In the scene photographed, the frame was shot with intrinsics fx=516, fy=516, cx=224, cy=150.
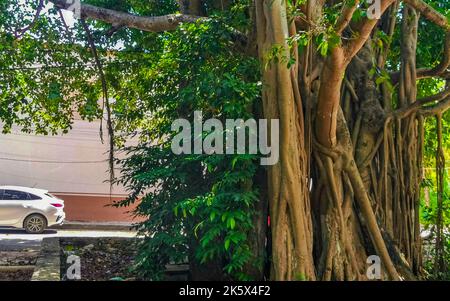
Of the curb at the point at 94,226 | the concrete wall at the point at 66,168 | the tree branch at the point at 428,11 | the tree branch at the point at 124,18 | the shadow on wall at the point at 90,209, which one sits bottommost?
the curb at the point at 94,226

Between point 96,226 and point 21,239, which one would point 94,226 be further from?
point 21,239

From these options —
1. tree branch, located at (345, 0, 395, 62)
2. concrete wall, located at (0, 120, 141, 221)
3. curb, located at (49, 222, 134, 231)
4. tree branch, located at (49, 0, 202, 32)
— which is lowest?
curb, located at (49, 222, 134, 231)

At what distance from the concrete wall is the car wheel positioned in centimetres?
294

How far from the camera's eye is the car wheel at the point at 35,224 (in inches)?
526

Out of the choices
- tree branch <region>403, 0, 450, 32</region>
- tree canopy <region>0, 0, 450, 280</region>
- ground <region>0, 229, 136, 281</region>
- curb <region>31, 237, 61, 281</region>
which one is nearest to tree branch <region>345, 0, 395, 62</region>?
tree canopy <region>0, 0, 450, 280</region>

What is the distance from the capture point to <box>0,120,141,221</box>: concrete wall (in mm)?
16641

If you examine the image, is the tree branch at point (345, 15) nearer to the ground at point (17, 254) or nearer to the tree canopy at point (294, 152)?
the tree canopy at point (294, 152)

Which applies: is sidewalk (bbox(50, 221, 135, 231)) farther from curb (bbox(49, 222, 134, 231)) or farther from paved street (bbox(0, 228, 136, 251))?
paved street (bbox(0, 228, 136, 251))

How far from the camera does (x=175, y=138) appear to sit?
16.7 ft

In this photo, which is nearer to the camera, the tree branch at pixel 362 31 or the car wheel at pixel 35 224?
the tree branch at pixel 362 31

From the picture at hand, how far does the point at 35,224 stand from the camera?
44.1 feet

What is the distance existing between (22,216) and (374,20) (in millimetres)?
11455

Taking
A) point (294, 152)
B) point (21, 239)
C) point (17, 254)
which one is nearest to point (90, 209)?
point (21, 239)

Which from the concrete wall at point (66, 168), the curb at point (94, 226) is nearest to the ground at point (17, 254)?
the curb at point (94, 226)
